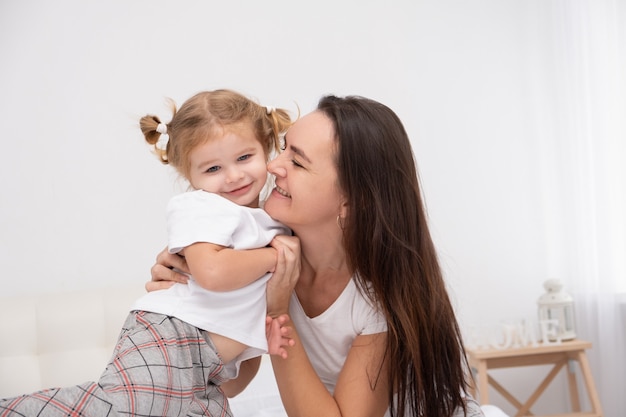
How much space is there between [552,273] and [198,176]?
7.88ft

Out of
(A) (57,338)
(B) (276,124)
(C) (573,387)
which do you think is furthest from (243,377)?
(C) (573,387)

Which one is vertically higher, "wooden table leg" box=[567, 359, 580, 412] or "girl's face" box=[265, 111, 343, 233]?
"girl's face" box=[265, 111, 343, 233]

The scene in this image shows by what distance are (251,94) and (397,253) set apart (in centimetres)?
173

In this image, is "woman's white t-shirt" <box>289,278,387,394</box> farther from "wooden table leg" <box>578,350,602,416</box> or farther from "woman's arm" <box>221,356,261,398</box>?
"wooden table leg" <box>578,350,602,416</box>

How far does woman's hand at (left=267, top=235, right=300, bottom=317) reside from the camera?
170cm

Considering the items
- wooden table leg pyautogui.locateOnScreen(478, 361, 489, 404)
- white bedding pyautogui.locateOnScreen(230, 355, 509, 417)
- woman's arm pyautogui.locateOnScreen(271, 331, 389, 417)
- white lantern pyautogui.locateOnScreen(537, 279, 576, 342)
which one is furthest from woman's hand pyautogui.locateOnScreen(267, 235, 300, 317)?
white lantern pyautogui.locateOnScreen(537, 279, 576, 342)

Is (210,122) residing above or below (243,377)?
above

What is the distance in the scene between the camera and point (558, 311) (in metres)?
3.32

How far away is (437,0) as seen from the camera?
356 centimetres

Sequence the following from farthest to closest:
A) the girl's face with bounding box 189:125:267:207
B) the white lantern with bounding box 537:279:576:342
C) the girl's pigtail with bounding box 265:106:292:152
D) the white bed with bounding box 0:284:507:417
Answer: the white lantern with bounding box 537:279:576:342 → the white bed with bounding box 0:284:507:417 → the girl's pigtail with bounding box 265:106:292:152 → the girl's face with bounding box 189:125:267:207

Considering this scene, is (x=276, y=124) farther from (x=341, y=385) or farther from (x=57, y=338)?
(x=57, y=338)

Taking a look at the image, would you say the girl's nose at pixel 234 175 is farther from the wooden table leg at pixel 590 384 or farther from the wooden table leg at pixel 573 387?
the wooden table leg at pixel 573 387

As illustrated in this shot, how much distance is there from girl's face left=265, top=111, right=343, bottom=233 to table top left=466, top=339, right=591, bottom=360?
170 cm

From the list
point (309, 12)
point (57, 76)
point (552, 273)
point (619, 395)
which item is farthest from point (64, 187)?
point (619, 395)
